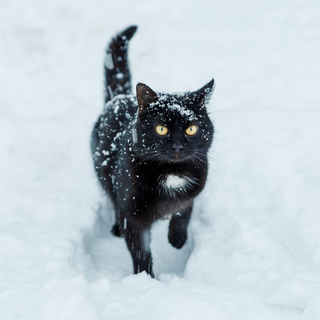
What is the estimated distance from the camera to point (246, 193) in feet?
8.74

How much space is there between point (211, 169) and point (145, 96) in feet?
3.72

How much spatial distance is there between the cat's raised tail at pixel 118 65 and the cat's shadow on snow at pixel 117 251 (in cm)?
108

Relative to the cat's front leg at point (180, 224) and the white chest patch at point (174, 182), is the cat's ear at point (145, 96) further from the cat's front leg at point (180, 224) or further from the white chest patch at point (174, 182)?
the cat's front leg at point (180, 224)

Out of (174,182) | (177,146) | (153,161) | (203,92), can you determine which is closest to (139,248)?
(174,182)

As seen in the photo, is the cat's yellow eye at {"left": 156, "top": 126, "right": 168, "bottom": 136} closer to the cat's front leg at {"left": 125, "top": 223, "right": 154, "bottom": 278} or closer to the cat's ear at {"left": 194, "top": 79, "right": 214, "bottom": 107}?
the cat's ear at {"left": 194, "top": 79, "right": 214, "bottom": 107}

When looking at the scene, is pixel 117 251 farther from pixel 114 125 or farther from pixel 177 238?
pixel 114 125

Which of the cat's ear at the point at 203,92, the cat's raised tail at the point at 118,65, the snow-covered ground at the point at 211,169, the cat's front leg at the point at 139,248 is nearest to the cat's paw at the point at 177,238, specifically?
the snow-covered ground at the point at 211,169

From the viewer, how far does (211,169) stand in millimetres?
2801

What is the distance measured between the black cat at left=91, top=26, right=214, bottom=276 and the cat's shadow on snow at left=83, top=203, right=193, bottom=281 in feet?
0.78

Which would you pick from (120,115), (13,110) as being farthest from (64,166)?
(13,110)

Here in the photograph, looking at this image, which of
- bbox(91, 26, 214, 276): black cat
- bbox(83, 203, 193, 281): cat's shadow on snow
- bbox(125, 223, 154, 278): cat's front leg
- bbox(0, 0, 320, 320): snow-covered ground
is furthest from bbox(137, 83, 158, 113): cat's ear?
bbox(0, 0, 320, 320): snow-covered ground

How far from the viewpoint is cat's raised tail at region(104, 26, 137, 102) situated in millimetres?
2826

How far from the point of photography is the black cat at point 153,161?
1901 millimetres

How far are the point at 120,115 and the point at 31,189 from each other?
1.04 m
